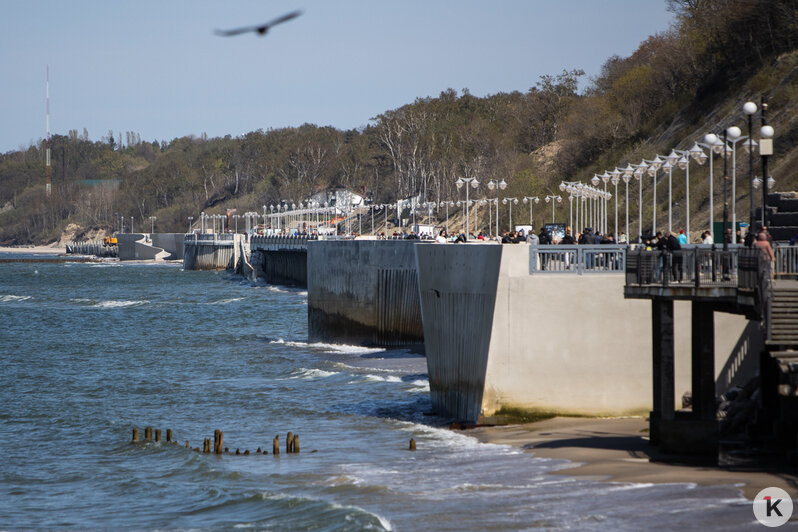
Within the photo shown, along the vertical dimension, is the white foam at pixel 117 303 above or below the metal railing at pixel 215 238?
below

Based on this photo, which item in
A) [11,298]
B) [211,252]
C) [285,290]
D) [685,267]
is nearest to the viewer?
[685,267]

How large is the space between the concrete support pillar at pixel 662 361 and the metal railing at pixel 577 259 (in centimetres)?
287

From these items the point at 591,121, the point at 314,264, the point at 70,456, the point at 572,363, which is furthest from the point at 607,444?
the point at 591,121

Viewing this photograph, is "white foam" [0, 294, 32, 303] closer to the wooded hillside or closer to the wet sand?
the wooded hillside

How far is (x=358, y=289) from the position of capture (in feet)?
139

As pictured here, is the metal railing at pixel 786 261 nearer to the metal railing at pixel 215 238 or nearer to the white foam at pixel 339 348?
the white foam at pixel 339 348

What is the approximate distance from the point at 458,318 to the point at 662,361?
572 cm

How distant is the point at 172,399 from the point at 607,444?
1671cm

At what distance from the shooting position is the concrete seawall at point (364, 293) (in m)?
38.8

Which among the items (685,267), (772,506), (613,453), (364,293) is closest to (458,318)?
(613,453)

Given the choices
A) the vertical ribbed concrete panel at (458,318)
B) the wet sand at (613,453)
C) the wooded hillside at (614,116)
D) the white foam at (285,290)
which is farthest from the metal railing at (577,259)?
the white foam at (285,290)

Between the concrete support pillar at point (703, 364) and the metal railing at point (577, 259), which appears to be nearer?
the concrete support pillar at point (703, 364)

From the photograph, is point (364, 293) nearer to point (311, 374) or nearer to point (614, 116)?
point (311, 374)

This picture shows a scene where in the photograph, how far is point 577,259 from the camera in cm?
2198
